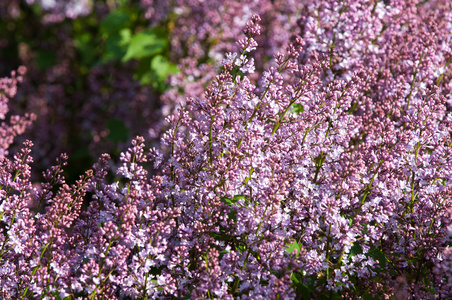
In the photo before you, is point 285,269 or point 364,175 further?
point 364,175

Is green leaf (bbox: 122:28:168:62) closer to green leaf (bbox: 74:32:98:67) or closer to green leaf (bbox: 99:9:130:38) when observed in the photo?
green leaf (bbox: 99:9:130:38)

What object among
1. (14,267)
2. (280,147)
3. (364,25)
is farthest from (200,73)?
(14,267)

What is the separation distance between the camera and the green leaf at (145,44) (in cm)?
555

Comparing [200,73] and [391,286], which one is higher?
[200,73]

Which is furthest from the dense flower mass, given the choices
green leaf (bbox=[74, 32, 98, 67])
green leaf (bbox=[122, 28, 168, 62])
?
green leaf (bbox=[74, 32, 98, 67])

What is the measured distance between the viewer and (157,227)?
241cm

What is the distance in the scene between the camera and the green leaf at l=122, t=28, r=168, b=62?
18.2 ft

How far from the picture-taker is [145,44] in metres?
5.65

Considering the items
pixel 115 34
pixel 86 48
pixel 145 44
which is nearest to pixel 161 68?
pixel 145 44

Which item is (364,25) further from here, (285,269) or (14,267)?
(14,267)

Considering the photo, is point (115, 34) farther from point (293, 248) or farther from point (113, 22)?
point (293, 248)

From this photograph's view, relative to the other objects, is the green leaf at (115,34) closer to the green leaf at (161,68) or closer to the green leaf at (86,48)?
the green leaf at (161,68)

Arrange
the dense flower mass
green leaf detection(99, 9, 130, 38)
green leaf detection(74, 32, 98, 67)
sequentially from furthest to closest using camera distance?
green leaf detection(74, 32, 98, 67) → green leaf detection(99, 9, 130, 38) → the dense flower mass

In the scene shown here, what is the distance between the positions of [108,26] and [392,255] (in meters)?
4.45
